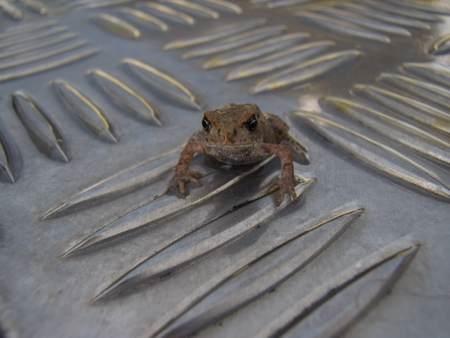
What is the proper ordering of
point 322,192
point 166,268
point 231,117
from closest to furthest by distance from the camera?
point 166,268 < point 322,192 < point 231,117

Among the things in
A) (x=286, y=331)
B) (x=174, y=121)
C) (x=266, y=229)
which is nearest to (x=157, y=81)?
(x=174, y=121)

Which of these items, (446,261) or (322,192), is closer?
(446,261)

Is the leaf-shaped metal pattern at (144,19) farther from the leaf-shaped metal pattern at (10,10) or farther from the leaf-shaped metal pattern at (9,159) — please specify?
the leaf-shaped metal pattern at (9,159)

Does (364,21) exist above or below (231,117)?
above

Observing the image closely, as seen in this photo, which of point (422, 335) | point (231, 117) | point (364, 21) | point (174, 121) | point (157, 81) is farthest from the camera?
point (364, 21)

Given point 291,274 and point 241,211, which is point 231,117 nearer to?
point 241,211

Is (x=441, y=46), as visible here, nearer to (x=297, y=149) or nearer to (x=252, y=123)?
(x=297, y=149)
